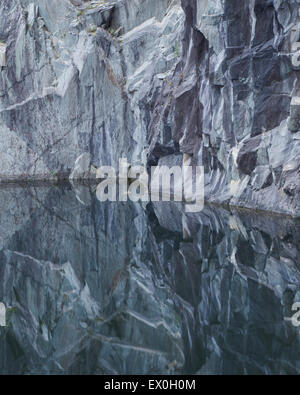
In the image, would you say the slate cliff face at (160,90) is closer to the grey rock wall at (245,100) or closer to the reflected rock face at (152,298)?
the grey rock wall at (245,100)

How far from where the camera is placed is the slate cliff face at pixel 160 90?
18391 mm

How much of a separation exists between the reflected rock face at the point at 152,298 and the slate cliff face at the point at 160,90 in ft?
12.7

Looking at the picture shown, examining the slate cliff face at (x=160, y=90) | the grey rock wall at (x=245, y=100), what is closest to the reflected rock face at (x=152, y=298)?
the grey rock wall at (x=245, y=100)

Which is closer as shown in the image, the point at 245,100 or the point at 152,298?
the point at 152,298

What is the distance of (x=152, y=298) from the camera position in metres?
8.74

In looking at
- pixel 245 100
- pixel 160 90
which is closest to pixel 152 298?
pixel 245 100

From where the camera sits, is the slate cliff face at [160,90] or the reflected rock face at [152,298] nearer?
the reflected rock face at [152,298]

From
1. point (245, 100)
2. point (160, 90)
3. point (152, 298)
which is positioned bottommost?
point (152, 298)

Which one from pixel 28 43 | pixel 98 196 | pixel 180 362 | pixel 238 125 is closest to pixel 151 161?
pixel 98 196

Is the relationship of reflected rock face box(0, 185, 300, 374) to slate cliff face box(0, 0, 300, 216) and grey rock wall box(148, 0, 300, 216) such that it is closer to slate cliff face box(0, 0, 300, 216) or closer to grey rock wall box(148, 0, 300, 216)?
grey rock wall box(148, 0, 300, 216)

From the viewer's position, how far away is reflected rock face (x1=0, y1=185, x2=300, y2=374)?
611cm

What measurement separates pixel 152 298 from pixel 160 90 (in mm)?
23726

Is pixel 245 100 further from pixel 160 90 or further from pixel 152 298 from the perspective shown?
pixel 152 298

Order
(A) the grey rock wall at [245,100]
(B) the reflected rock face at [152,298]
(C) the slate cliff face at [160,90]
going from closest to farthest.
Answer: (B) the reflected rock face at [152,298], (A) the grey rock wall at [245,100], (C) the slate cliff face at [160,90]
